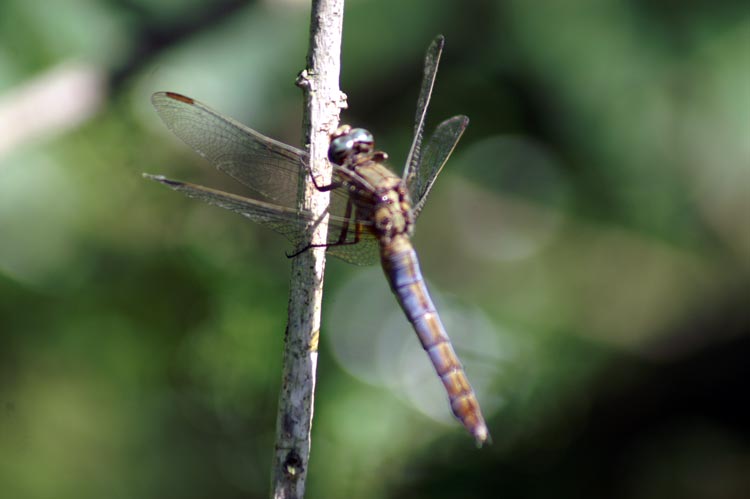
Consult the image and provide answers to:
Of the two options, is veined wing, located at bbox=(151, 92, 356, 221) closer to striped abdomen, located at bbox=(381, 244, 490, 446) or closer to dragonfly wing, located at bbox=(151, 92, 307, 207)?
dragonfly wing, located at bbox=(151, 92, 307, 207)

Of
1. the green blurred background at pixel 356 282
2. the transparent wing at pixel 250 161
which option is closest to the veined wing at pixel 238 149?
the transparent wing at pixel 250 161

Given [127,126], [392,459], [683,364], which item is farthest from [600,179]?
[127,126]

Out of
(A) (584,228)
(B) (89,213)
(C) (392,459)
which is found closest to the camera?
(C) (392,459)

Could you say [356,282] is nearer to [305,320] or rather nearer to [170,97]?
[170,97]

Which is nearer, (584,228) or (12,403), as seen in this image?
(12,403)

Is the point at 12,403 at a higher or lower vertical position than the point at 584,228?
lower

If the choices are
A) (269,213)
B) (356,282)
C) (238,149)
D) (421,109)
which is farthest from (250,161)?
(356,282)

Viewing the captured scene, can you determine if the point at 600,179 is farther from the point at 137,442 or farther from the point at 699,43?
the point at 137,442

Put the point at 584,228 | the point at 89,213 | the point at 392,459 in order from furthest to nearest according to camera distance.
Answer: the point at 584,228 → the point at 89,213 → the point at 392,459
